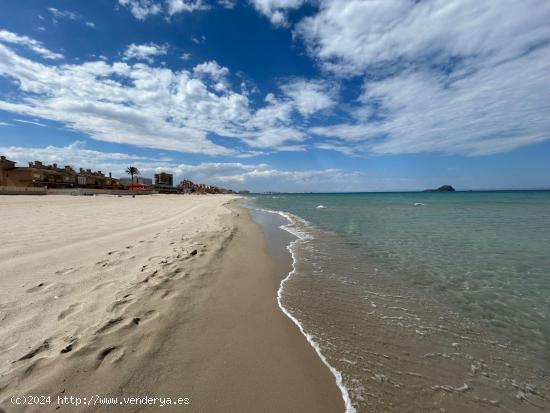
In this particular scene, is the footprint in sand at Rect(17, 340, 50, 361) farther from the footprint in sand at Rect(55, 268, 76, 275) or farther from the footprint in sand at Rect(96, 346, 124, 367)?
the footprint in sand at Rect(55, 268, 76, 275)

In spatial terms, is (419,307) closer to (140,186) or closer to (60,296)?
(60,296)

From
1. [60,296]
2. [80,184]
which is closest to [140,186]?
[80,184]

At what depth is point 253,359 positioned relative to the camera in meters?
3.17

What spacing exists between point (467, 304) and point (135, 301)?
246 inches

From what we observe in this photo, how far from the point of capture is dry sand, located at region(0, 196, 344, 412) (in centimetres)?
251

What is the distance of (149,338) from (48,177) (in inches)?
3155

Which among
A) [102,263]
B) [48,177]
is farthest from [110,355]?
[48,177]

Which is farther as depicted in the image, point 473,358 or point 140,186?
point 140,186

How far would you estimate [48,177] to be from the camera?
62844mm

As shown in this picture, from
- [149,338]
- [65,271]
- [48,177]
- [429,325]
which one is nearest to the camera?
[149,338]

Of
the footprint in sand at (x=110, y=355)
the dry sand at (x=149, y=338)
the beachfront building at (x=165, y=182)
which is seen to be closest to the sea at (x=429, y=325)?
the dry sand at (x=149, y=338)

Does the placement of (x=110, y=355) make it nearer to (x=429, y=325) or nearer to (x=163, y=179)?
(x=429, y=325)

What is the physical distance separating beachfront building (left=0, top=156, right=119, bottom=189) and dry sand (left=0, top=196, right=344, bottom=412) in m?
66.9

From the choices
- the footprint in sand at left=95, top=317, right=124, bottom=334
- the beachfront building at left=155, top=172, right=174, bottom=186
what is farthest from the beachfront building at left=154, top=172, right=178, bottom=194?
the footprint in sand at left=95, top=317, right=124, bottom=334
